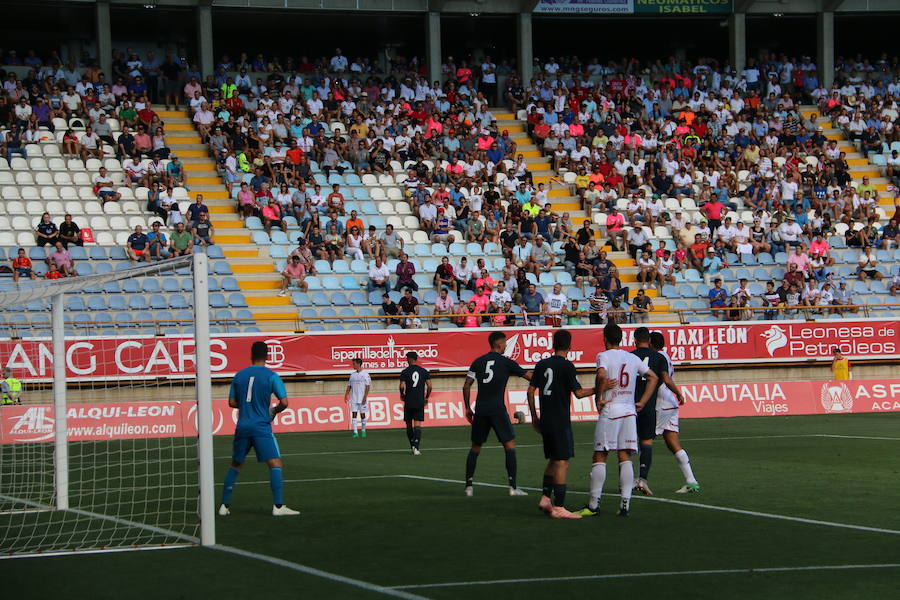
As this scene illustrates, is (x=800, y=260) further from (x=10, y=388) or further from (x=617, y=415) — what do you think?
(x=617, y=415)

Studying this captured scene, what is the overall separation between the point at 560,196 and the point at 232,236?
10.7 m

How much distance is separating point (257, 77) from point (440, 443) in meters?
21.5

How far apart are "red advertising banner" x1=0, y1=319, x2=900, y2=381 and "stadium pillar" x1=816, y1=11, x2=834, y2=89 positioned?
47.9ft

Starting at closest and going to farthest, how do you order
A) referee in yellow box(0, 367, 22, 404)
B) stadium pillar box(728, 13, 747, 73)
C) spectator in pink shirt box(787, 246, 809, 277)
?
referee in yellow box(0, 367, 22, 404), spectator in pink shirt box(787, 246, 809, 277), stadium pillar box(728, 13, 747, 73)

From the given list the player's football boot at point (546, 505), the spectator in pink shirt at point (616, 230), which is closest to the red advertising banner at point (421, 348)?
the spectator in pink shirt at point (616, 230)

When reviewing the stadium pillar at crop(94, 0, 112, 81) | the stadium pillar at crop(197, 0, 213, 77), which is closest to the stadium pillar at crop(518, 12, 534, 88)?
the stadium pillar at crop(197, 0, 213, 77)

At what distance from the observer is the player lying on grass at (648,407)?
14536 millimetres

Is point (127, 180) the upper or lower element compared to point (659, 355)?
upper

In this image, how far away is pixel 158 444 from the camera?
77.4 feet

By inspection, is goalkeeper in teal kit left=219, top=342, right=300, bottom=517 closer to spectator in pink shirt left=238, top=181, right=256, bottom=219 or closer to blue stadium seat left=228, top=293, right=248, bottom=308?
blue stadium seat left=228, top=293, right=248, bottom=308

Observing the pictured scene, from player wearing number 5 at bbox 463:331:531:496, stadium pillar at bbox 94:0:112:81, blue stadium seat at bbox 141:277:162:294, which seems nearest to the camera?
player wearing number 5 at bbox 463:331:531:496

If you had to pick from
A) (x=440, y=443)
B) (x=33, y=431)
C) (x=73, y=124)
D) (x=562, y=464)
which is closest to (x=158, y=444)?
(x=33, y=431)

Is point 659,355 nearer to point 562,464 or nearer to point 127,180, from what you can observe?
point 562,464

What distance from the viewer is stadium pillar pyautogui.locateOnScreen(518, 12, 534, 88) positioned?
1688 inches
